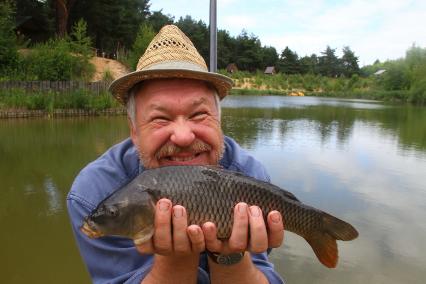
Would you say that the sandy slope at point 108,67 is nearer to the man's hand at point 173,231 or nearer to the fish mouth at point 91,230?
the fish mouth at point 91,230

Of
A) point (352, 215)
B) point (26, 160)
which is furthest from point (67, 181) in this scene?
point (352, 215)

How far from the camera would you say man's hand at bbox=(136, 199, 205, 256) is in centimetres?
170

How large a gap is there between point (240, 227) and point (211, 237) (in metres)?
0.12

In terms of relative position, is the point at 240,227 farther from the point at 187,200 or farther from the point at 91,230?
the point at 91,230

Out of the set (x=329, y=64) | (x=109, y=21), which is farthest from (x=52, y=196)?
(x=329, y=64)

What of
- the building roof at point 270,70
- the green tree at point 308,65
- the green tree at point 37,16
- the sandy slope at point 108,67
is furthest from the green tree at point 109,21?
the green tree at point 308,65

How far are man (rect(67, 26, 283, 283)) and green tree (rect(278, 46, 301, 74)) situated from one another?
96.0m

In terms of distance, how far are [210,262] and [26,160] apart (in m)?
9.79

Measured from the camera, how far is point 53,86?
22.0m

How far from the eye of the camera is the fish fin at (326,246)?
6.46ft

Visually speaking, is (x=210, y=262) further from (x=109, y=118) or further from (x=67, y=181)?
(x=109, y=118)

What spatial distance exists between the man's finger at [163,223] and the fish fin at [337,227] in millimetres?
709

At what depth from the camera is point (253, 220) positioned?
1739mm

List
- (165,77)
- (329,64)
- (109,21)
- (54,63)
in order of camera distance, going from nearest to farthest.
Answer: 1. (165,77)
2. (54,63)
3. (109,21)
4. (329,64)
